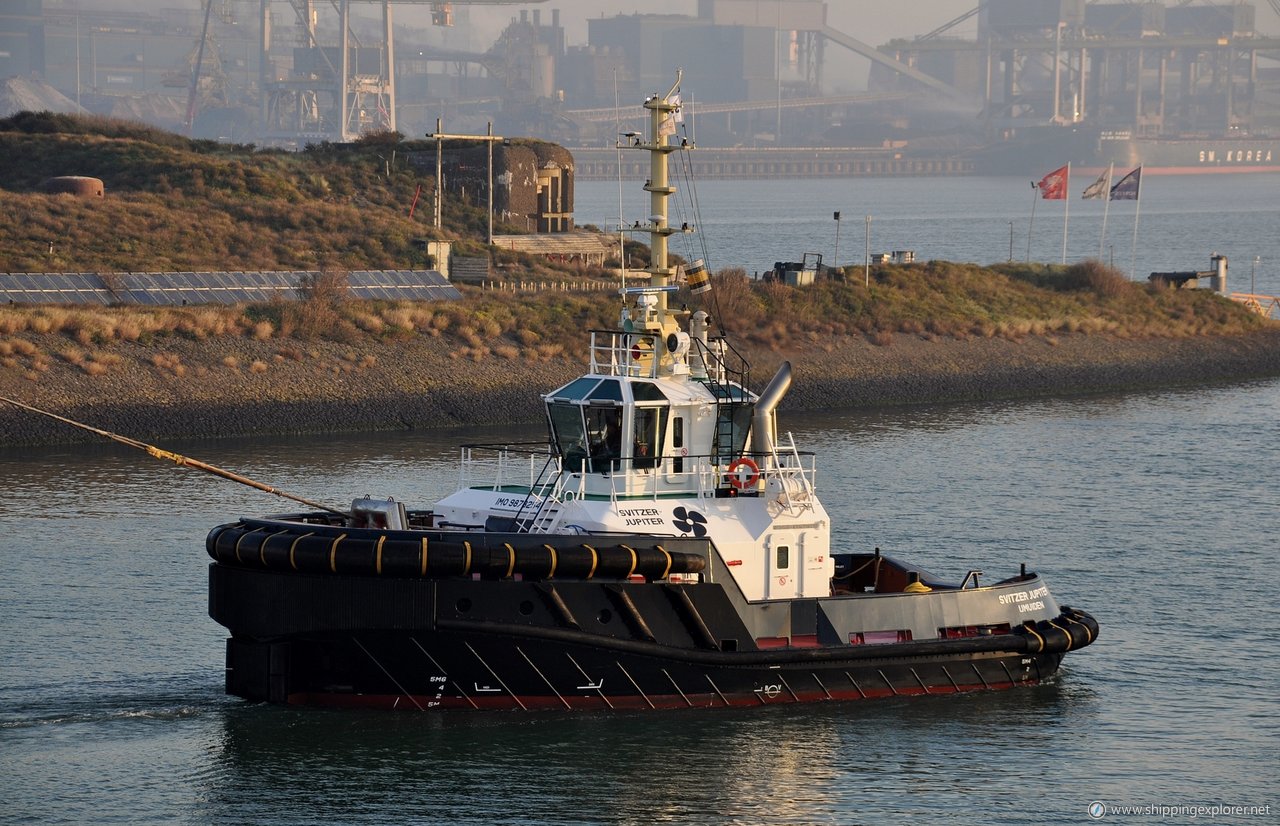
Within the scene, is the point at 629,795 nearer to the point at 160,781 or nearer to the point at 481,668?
the point at 481,668

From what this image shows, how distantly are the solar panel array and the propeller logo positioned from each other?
30862 mm

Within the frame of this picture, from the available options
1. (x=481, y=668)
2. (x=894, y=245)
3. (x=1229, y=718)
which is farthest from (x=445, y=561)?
(x=894, y=245)

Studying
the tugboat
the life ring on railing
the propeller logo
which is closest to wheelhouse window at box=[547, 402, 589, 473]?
the tugboat

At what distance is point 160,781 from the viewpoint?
730 inches

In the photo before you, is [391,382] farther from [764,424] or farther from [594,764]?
[594,764]

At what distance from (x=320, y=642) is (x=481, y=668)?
176cm

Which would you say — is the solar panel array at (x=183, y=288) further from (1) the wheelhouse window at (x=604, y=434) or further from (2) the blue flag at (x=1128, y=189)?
(1) the wheelhouse window at (x=604, y=434)

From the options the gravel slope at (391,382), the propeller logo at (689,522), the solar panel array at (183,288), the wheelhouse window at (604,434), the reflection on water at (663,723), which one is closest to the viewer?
the reflection on water at (663,723)

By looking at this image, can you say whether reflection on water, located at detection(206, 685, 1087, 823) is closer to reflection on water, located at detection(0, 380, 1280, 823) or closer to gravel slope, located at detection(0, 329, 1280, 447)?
reflection on water, located at detection(0, 380, 1280, 823)

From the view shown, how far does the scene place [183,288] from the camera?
50250mm

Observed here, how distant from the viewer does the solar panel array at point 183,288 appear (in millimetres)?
48531

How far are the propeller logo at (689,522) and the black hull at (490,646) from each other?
2.79 ft

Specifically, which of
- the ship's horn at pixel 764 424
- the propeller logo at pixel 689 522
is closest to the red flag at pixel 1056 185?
the ship's horn at pixel 764 424

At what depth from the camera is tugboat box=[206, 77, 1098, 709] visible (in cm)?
1939
